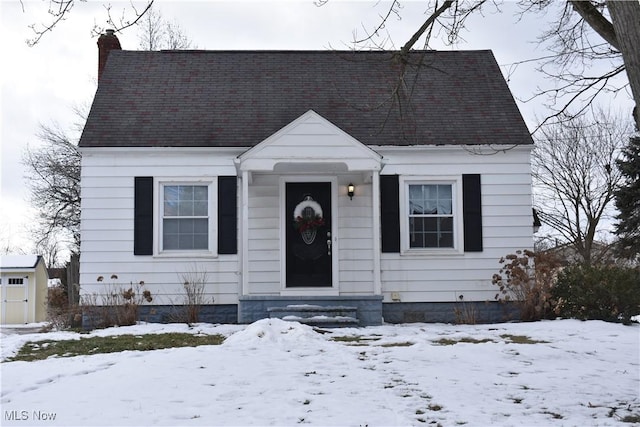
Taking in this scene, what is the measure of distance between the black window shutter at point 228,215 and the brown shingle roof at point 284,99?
756 millimetres

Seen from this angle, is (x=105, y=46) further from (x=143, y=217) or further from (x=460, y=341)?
(x=460, y=341)

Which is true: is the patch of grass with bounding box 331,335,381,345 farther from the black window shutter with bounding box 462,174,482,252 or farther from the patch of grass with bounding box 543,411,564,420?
the patch of grass with bounding box 543,411,564,420

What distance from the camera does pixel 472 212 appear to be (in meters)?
12.2

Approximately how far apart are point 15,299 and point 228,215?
15.6m

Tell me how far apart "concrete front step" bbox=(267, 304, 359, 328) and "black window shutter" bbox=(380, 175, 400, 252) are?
61.9 inches

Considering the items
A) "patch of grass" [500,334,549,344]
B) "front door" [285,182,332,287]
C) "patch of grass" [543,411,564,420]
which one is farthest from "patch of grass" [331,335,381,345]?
"patch of grass" [543,411,564,420]

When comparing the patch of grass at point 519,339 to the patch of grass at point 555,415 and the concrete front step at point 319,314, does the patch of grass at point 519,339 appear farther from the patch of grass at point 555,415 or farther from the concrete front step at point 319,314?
the patch of grass at point 555,415

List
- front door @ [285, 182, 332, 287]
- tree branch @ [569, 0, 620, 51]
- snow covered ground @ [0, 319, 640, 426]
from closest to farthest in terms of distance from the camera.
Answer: snow covered ground @ [0, 319, 640, 426] < tree branch @ [569, 0, 620, 51] < front door @ [285, 182, 332, 287]

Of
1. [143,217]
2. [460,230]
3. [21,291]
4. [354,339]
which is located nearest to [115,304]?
[143,217]

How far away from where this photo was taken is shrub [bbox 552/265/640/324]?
1061 cm

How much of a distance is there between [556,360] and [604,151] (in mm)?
19193

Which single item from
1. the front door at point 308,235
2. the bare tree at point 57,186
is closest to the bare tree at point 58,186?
the bare tree at point 57,186

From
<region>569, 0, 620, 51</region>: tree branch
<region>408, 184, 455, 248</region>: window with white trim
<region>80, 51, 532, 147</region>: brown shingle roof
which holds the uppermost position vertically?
<region>80, 51, 532, 147</region>: brown shingle roof

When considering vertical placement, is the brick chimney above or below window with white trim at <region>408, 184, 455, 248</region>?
above
